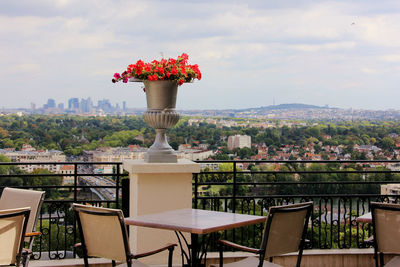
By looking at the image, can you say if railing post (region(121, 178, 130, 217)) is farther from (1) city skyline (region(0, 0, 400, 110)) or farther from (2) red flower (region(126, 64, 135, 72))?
(1) city skyline (region(0, 0, 400, 110))

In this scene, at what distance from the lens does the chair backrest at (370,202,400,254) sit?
335 centimetres

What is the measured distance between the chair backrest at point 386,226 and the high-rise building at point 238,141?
19412 mm

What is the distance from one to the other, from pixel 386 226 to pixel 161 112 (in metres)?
2.40

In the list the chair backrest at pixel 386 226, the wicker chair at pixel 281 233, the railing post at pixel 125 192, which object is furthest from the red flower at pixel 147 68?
the chair backrest at pixel 386 226

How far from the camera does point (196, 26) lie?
4188 centimetres

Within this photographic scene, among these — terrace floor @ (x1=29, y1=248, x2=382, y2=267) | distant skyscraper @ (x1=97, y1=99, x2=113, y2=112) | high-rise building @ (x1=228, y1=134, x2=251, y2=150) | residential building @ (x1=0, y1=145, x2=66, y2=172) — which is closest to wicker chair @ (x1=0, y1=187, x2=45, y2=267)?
terrace floor @ (x1=29, y1=248, x2=382, y2=267)

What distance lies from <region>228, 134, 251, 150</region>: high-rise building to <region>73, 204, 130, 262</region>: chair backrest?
19.6 m

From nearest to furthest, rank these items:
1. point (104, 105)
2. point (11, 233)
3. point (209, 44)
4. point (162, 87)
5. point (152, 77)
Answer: point (11, 233) < point (152, 77) < point (162, 87) < point (104, 105) < point (209, 44)

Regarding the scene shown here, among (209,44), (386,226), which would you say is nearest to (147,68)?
(386,226)

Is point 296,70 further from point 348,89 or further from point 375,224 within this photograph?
point 375,224

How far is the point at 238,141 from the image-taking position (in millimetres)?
24984

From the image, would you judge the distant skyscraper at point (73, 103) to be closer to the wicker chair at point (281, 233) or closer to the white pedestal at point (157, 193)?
the white pedestal at point (157, 193)

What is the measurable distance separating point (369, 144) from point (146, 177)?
69.1ft

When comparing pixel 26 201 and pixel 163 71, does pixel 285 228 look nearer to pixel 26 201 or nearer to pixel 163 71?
pixel 26 201
